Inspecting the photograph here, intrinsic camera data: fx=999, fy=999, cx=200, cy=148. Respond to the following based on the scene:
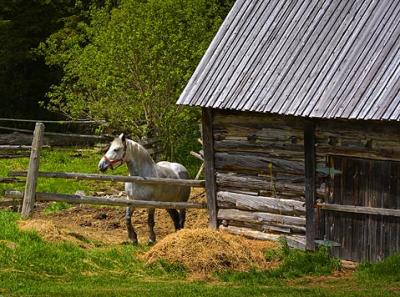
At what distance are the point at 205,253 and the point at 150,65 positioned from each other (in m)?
11.6

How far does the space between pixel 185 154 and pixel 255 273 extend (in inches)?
517

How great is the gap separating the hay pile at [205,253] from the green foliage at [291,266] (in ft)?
0.99

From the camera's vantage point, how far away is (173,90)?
2720 cm

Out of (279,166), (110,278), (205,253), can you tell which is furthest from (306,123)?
(110,278)

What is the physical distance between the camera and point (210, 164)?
1789cm

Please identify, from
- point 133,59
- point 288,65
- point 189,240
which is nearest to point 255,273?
point 189,240

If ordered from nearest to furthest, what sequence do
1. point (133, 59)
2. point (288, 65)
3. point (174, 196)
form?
point (288, 65), point (174, 196), point (133, 59)

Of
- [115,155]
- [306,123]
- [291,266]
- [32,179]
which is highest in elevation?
[306,123]

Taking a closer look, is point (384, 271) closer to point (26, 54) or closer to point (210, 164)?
point (210, 164)

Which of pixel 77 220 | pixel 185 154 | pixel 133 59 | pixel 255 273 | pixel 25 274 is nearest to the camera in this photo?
pixel 25 274

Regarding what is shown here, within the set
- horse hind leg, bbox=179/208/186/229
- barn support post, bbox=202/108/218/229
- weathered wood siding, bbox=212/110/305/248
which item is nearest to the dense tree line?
horse hind leg, bbox=179/208/186/229

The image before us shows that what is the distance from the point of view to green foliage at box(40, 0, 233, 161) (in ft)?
86.9

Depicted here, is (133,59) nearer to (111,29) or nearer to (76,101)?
(111,29)

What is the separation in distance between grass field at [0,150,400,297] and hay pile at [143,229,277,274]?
0.66 ft
